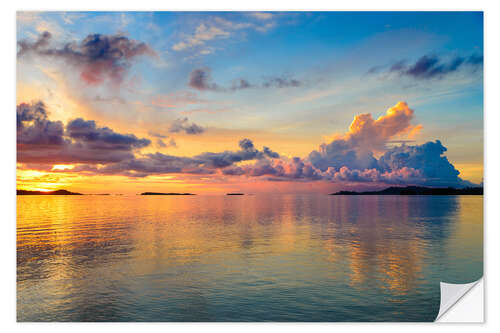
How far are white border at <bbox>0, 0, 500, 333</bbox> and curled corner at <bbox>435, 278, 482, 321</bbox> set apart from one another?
0.53m

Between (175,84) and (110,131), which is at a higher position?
(175,84)

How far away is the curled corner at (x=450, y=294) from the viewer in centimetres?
959

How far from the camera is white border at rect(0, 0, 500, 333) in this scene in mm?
8906

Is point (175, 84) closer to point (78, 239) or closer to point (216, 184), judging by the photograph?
point (216, 184)

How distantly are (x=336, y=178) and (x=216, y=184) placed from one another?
7266mm

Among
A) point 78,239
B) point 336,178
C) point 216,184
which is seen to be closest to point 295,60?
point 336,178

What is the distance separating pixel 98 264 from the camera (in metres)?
13.8

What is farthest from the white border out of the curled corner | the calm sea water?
the curled corner
